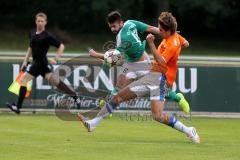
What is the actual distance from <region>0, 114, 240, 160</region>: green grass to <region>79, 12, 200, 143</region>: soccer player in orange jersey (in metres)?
0.31

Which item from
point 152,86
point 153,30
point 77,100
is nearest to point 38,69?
point 77,100

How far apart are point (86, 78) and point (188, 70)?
237cm

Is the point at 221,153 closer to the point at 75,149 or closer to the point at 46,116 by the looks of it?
the point at 75,149

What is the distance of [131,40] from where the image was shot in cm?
1399

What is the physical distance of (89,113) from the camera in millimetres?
18953

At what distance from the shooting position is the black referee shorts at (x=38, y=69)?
59.8ft

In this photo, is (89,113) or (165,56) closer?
(165,56)

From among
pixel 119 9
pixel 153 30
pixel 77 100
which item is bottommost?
pixel 77 100

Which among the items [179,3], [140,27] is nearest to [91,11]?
[179,3]

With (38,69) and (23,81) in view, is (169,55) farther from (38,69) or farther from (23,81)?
(23,81)

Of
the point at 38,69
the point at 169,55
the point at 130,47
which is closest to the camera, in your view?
the point at 169,55

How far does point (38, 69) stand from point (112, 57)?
4759mm

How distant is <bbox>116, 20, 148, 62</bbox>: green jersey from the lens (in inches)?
545

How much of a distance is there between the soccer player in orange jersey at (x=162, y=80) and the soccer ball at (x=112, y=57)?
0.60m
